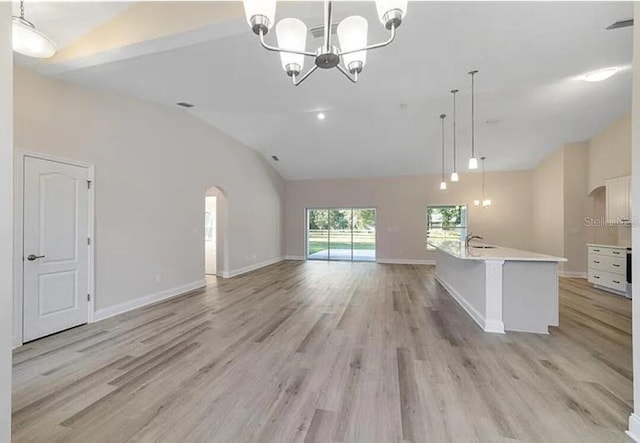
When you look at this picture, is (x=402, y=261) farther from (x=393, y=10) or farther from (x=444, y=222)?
(x=393, y=10)

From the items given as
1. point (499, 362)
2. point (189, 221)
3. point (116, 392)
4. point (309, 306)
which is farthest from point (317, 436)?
point (189, 221)

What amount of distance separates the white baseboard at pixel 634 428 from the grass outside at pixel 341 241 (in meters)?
8.06

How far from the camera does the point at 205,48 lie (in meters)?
3.05

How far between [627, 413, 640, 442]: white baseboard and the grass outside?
8063 mm

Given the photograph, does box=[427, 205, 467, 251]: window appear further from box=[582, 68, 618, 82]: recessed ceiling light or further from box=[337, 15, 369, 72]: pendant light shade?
box=[337, 15, 369, 72]: pendant light shade

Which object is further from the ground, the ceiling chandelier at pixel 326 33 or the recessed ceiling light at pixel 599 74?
the recessed ceiling light at pixel 599 74

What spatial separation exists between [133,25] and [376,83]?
2687mm

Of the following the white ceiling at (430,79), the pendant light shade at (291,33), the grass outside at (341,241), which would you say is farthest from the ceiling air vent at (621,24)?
the grass outside at (341,241)

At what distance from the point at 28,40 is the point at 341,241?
350 inches

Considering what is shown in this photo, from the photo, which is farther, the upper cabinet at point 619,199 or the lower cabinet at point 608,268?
the upper cabinet at point 619,199

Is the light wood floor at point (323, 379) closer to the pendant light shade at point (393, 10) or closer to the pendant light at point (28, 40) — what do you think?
the pendant light shade at point (393, 10)

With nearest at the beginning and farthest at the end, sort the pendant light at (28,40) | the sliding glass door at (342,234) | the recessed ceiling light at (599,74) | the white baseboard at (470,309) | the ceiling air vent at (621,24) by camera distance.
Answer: the pendant light at (28,40)
the ceiling air vent at (621,24)
the white baseboard at (470,309)
the recessed ceiling light at (599,74)
the sliding glass door at (342,234)

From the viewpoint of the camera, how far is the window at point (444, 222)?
9297 millimetres

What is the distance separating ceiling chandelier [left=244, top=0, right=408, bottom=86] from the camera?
1.66 metres
